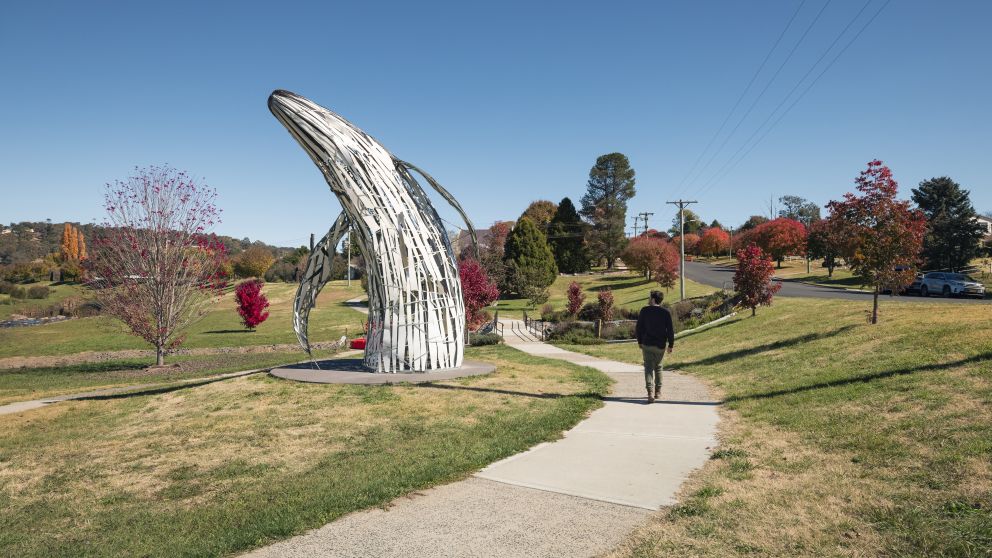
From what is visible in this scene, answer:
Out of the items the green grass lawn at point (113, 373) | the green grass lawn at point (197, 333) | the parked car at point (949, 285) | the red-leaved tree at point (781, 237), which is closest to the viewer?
the green grass lawn at point (113, 373)

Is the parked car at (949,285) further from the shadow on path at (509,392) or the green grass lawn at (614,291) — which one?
the shadow on path at (509,392)

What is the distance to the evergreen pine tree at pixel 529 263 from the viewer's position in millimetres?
49906

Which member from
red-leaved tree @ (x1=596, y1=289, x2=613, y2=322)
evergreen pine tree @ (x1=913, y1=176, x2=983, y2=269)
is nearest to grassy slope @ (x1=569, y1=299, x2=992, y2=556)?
red-leaved tree @ (x1=596, y1=289, x2=613, y2=322)

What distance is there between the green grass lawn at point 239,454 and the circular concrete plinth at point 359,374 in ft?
1.53

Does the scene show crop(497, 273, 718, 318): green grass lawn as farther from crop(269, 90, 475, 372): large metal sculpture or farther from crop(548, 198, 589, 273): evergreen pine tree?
crop(269, 90, 475, 372): large metal sculpture

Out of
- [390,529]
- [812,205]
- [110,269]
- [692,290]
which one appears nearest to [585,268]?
[692,290]

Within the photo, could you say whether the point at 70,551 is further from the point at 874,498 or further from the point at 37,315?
the point at 37,315

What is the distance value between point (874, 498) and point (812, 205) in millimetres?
127407

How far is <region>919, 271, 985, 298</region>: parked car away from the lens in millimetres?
28172

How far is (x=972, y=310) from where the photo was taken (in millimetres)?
13148

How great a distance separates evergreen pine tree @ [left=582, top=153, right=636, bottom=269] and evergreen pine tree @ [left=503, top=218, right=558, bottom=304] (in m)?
15.9

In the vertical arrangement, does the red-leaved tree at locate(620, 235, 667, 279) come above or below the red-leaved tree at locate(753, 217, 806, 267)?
Answer: below

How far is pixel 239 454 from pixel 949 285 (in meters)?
32.7

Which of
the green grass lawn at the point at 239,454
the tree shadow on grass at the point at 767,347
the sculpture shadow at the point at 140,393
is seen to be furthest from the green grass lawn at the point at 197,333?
the tree shadow on grass at the point at 767,347
